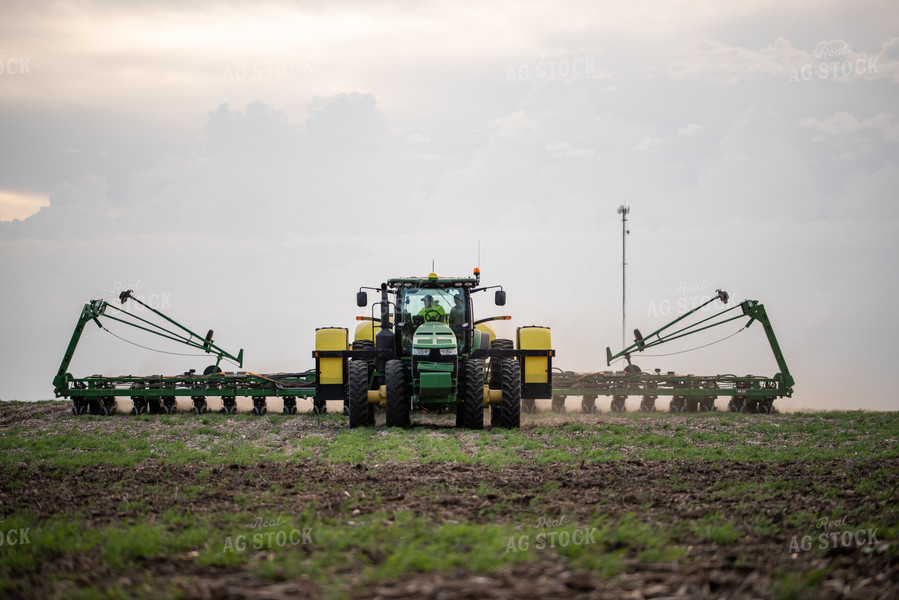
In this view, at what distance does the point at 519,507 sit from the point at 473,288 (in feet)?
31.2

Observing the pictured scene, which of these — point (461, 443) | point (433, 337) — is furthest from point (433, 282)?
point (461, 443)

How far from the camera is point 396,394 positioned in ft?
53.7

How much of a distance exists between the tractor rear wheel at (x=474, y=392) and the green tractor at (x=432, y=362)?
0.07 ft

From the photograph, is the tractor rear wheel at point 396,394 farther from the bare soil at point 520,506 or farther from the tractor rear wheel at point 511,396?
the bare soil at point 520,506

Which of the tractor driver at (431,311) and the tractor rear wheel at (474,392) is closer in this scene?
the tractor rear wheel at (474,392)

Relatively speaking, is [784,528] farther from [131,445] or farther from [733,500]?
[131,445]

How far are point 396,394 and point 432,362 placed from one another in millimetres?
1031

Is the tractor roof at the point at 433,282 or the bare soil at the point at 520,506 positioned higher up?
the tractor roof at the point at 433,282

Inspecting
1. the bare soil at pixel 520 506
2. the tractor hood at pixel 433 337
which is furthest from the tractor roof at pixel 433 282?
the bare soil at pixel 520 506

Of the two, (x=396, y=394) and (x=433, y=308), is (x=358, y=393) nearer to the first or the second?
(x=396, y=394)

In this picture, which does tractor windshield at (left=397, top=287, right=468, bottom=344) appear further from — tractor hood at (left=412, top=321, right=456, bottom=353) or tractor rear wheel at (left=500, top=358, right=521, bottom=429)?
tractor rear wheel at (left=500, top=358, right=521, bottom=429)

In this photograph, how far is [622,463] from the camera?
12.0 m

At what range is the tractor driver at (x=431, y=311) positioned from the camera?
1748 cm

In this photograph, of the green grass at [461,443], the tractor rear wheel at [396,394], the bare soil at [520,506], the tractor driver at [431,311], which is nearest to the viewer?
the bare soil at [520,506]
